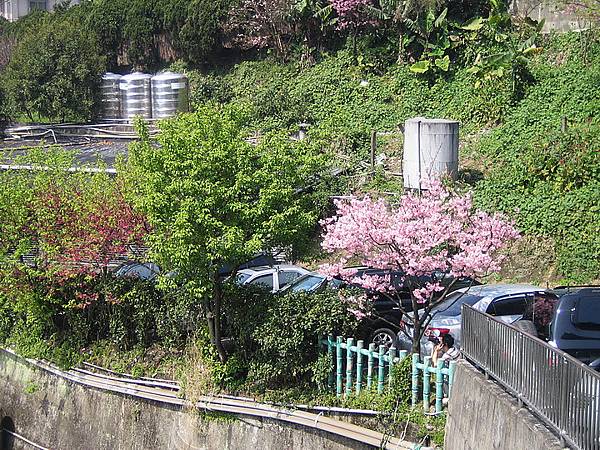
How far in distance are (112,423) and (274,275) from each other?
13.9ft

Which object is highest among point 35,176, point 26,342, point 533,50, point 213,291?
point 533,50

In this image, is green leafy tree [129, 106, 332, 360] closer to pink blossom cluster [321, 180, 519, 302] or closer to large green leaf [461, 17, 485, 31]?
pink blossom cluster [321, 180, 519, 302]

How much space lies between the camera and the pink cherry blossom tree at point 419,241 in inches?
537

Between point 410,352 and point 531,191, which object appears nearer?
point 410,352

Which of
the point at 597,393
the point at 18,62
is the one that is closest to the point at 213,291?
the point at 597,393

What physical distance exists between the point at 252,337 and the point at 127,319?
3781 millimetres

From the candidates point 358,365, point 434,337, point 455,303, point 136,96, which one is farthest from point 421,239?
point 136,96

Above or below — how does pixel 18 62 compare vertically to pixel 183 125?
above

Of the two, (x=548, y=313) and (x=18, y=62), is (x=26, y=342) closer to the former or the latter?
(x=548, y=313)

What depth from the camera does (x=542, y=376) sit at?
9250 millimetres

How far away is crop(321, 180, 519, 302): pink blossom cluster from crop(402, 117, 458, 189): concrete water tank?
27.6ft

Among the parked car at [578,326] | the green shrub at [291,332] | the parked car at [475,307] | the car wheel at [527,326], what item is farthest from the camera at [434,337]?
the parked car at [578,326]

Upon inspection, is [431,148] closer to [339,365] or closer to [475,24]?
[475,24]

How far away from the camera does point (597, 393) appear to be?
26.4 feet
